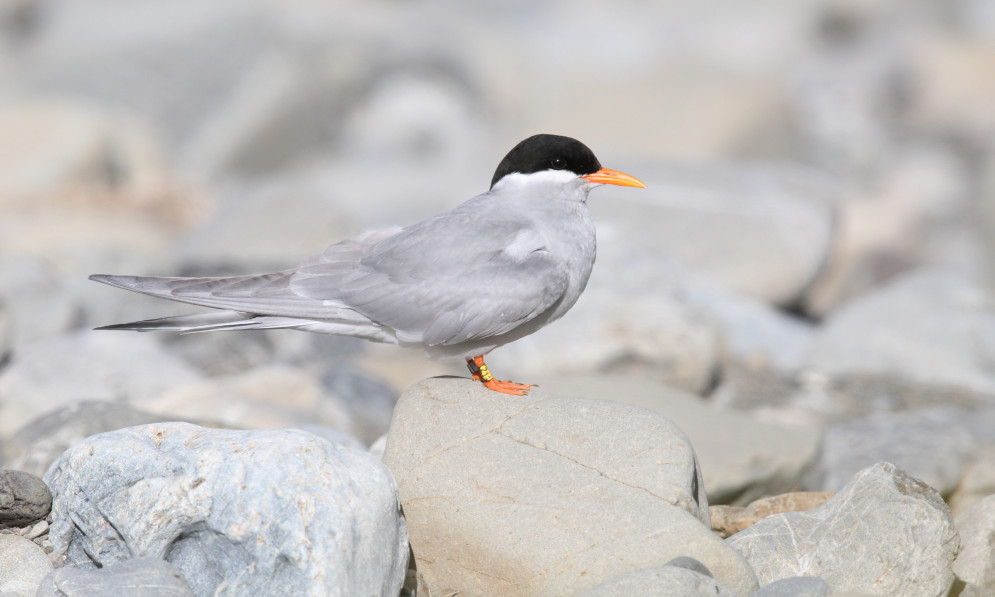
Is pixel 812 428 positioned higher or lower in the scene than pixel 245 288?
lower

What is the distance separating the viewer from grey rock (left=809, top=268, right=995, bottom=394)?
7.18 metres

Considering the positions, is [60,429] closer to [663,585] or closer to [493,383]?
[493,383]

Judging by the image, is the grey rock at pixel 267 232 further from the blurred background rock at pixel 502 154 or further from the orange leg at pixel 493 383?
the orange leg at pixel 493 383

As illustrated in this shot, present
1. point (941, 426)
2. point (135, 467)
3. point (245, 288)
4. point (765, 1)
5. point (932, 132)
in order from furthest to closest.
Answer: point (765, 1)
point (932, 132)
point (941, 426)
point (245, 288)
point (135, 467)

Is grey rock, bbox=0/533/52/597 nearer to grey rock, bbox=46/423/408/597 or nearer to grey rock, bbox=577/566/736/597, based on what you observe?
grey rock, bbox=46/423/408/597

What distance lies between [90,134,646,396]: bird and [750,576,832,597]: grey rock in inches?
49.8

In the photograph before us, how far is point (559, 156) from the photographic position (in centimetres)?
424

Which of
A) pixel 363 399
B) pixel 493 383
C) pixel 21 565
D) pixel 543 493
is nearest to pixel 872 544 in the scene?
pixel 543 493

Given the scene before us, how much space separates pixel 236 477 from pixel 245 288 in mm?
938

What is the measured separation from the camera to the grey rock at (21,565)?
3.36 metres

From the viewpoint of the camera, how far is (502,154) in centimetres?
1349

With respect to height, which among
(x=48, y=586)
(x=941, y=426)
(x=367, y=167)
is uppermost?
(x=48, y=586)

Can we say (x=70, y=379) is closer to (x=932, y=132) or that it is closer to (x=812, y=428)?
(x=812, y=428)

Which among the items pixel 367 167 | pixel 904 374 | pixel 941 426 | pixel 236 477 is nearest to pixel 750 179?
pixel 904 374
